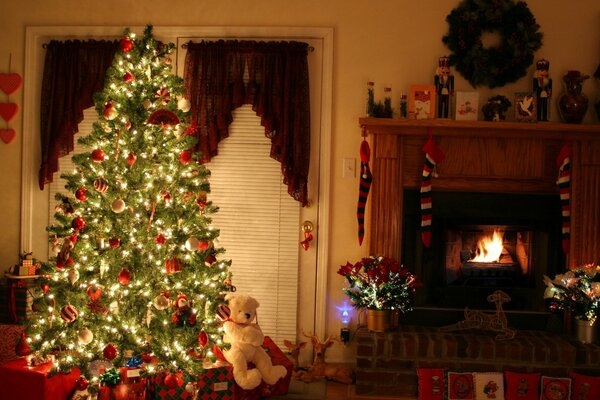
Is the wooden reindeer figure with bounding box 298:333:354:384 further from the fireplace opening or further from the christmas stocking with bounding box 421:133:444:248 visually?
the christmas stocking with bounding box 421:133:444:248

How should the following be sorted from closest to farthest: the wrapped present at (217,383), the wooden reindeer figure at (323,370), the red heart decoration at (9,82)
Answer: the wrapped present at (217,383)
the wooden reindeer figure at (323,370)
the red heart decoration at (9,82)

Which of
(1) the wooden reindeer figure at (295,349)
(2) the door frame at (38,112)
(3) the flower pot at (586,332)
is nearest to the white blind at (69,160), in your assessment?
(2) the door frame at (38,112)

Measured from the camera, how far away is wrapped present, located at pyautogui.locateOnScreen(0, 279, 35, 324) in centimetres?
454

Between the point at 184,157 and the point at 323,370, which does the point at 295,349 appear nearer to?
the point at 323,370

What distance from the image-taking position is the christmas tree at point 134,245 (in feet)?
11.2

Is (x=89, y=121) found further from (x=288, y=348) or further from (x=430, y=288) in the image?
(x=430, y=288)

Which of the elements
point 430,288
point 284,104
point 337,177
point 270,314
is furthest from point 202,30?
point 430,288

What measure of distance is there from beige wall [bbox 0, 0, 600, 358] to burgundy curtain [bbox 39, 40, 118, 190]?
26 cm

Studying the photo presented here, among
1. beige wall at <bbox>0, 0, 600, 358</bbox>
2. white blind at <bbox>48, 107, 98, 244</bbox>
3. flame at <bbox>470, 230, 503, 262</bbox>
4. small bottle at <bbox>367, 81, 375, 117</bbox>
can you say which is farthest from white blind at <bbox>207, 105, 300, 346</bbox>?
flame at <bbox>470, 230, 503, 262</bbox>

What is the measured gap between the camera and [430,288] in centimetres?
457

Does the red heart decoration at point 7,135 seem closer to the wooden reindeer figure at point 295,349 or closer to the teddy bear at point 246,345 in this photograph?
the teddy bear at point 246,345

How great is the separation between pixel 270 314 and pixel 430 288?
1.27 m

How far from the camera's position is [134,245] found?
3.50 m

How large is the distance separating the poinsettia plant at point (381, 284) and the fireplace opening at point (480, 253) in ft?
1.30
